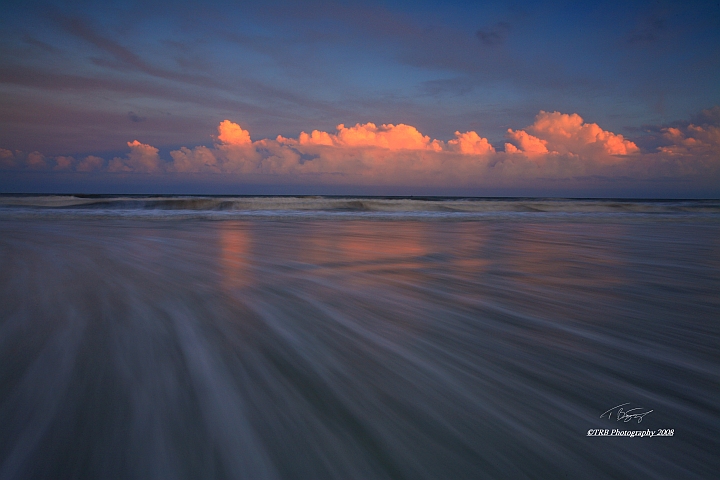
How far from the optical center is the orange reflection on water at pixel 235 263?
2881 millimetres

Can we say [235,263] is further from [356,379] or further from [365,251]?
[356,379]

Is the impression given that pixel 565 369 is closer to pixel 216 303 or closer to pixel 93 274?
pixel 216 303

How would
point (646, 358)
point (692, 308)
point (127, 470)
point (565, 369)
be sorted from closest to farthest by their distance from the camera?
point (127, 470)
point (565, 369)
point (646, 358)
point (692, 308)

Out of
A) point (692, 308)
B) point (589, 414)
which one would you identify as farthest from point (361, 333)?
point (692, 308)

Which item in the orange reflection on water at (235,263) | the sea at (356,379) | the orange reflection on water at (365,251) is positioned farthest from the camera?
the orange reflection on water at (365,251)

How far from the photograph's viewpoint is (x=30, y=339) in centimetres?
165

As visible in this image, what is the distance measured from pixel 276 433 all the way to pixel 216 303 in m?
1.41

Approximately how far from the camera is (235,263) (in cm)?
373
